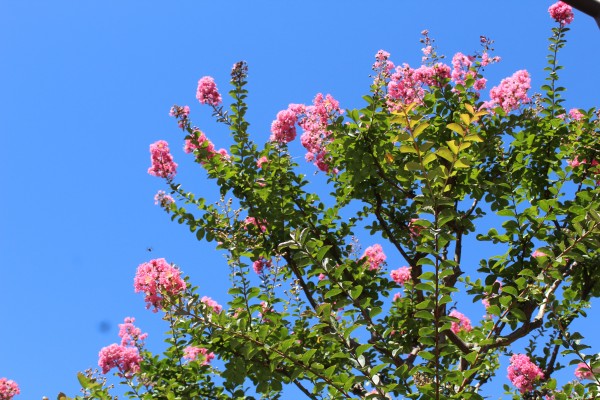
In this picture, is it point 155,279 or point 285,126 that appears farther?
point 285,126

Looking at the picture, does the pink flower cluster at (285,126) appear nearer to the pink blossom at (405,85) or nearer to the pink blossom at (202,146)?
the pink blossom at (202,146)

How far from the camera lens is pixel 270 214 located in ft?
15.0

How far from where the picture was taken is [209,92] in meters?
4.82

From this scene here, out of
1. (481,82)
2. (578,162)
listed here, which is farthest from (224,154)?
(578,162)

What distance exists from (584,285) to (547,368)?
41.6 inches

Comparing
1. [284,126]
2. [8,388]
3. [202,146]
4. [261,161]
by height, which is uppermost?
[284,126]

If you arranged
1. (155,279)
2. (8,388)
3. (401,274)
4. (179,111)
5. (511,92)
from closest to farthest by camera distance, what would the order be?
(155,279) → (179,111) → (511,92) → (401,274) → (8,388)

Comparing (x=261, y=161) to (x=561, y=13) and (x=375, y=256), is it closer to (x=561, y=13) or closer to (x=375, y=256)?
(x=375, y=256)

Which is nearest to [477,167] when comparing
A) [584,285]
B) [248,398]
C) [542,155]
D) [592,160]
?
[542,155]

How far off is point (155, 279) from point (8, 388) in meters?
3.24

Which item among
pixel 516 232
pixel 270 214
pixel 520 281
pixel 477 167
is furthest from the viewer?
pixel 477 167

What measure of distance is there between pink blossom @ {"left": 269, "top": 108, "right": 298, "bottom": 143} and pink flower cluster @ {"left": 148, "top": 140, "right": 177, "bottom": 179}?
0.89m

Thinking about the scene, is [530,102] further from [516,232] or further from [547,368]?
[547,368]

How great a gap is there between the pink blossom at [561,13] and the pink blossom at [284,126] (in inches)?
89.4
